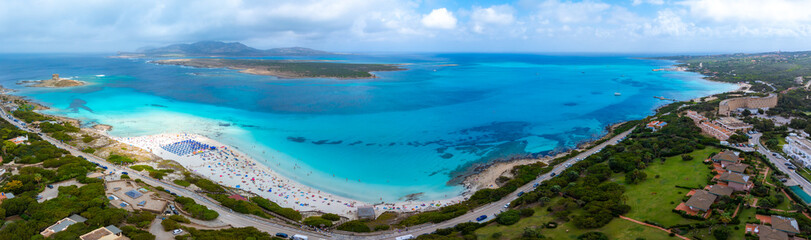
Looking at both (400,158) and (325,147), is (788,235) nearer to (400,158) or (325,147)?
(400,158)

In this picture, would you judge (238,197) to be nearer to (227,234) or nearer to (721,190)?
(227,234)

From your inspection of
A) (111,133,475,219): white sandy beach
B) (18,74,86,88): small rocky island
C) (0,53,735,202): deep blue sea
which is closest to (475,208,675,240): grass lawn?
(111,133,475,219): white sandy beach

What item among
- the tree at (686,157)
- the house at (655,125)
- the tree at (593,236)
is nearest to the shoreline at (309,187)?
the house at (655,125)

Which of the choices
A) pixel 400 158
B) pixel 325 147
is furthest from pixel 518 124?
pixel 325 147

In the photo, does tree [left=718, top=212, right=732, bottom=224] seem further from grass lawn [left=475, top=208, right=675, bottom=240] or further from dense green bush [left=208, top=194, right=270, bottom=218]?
dense green bush [left=208, top=194, right=270, bottom=218]

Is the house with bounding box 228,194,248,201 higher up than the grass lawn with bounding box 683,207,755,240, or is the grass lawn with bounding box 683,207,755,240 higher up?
the grass lawn with bounding box 683,207,755,240
